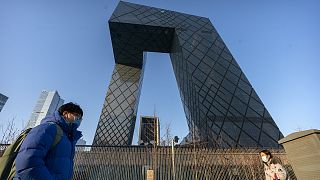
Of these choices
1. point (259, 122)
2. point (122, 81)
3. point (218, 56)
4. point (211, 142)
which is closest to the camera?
point (211, 142)

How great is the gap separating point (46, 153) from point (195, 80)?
679 inches

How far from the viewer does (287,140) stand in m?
2.94

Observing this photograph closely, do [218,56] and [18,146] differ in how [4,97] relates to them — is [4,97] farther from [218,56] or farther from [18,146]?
[18,146]

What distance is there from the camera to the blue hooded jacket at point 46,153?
3.62 ft

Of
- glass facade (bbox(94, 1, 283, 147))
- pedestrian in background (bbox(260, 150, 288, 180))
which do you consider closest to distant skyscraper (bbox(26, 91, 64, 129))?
glass facade (bbox(94, 1, 283, 147))

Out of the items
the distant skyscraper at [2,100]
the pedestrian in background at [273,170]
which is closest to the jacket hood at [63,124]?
the pedestrian in background at [273,170]

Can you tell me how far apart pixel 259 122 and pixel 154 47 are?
51.7 ft

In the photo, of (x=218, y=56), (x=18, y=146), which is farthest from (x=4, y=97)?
(x=18, y=146)

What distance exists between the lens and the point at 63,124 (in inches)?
58.3

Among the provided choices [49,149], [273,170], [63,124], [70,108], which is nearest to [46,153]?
[49,149]

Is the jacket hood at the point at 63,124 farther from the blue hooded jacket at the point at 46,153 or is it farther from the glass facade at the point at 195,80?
the glass facade at the point at 195,80

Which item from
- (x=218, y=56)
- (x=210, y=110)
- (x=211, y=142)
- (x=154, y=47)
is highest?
(x=154, y=47)

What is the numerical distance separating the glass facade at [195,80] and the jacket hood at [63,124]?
31.2 ft

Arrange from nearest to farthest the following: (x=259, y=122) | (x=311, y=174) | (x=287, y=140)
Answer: (x=311, y=174) → (x=287, y=140) → (x=259, y=122)
